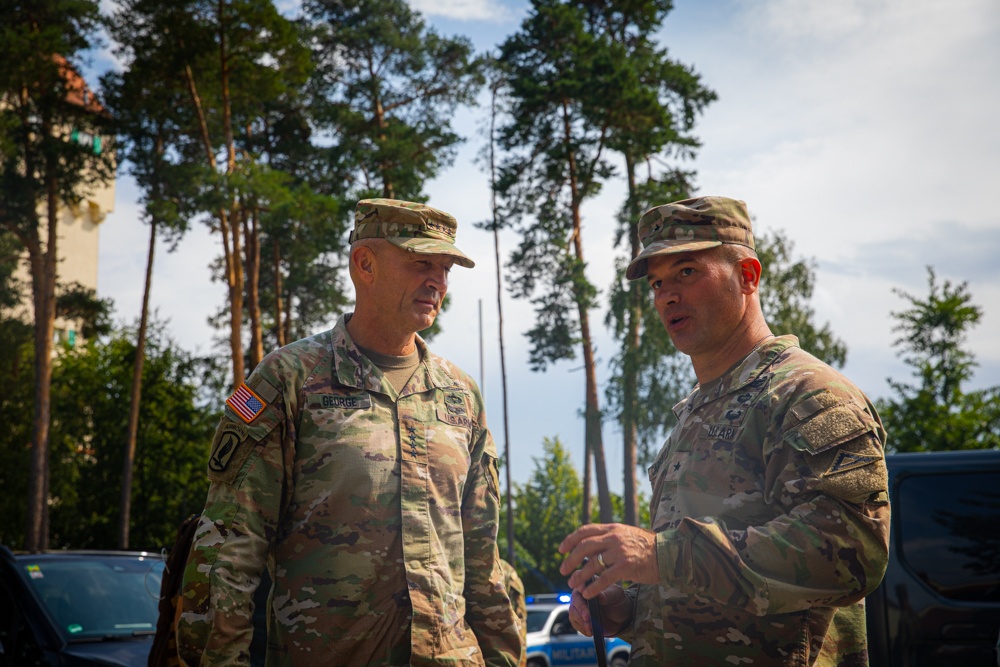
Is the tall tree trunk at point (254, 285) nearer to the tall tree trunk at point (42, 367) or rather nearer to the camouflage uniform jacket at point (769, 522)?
the tall tree trunk at point (42, 367)

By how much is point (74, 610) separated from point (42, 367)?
2187cm

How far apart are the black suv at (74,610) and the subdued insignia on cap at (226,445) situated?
2992 mm

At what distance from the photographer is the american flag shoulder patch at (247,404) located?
346 cm

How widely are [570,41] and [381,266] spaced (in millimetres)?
25952

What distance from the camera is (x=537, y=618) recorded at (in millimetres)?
18906

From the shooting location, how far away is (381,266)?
384cm

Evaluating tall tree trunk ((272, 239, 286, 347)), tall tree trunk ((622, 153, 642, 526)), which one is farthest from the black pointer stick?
tall tree trunk ((272, 239, 286, 347))

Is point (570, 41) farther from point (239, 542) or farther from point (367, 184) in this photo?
point (239, 542)

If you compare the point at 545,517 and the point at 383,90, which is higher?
the point at 383,90

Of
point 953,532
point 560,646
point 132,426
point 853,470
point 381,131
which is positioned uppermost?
point 381,131

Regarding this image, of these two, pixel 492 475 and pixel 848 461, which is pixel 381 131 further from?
pixel 848 461

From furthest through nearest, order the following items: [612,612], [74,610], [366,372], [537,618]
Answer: [537,618]
[74,610]
[366,372]
[612,612]

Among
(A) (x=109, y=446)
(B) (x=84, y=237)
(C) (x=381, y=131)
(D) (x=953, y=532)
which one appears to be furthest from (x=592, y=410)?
(B) (x=84, y=237)

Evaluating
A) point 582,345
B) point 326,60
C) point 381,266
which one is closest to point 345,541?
point 381,266
